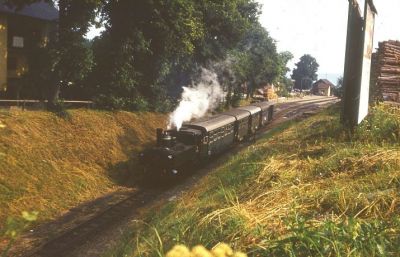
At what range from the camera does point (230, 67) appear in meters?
40.9

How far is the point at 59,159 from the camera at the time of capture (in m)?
18.8

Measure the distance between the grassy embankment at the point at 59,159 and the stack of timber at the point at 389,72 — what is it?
1290 cm

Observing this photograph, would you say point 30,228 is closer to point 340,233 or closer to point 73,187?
point 73,187

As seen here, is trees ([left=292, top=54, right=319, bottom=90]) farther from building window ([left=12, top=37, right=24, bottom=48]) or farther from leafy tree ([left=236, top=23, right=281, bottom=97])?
building window ([left=12, top=37, right=24, bottom=48])

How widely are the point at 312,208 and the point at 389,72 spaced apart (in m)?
11.0

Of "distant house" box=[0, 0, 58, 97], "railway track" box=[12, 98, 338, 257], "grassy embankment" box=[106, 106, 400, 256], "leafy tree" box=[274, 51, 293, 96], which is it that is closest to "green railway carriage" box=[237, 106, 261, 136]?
"railway track" box=[12, 98, 338, 257]

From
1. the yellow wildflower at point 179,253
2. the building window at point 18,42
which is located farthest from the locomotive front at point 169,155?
the building window at point 18,42

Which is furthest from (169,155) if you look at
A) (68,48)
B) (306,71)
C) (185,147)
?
(306,71)

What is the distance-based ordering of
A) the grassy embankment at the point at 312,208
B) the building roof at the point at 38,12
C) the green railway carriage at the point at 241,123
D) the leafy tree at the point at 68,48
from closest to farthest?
the grassy embankment at the point at 312,208
the leafy tree at the point at 68,48
the green railway carriage at the point at 241,123
the building roof at the point at 38,12

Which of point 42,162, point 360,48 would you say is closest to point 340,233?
point 360,48

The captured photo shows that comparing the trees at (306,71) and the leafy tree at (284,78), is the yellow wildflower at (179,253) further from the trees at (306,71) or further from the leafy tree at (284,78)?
the trees at (306,71)

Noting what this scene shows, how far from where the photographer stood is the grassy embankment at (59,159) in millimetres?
15562

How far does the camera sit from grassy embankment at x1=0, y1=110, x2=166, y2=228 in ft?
51.1

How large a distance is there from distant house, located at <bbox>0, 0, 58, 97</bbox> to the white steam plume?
12477 mm
